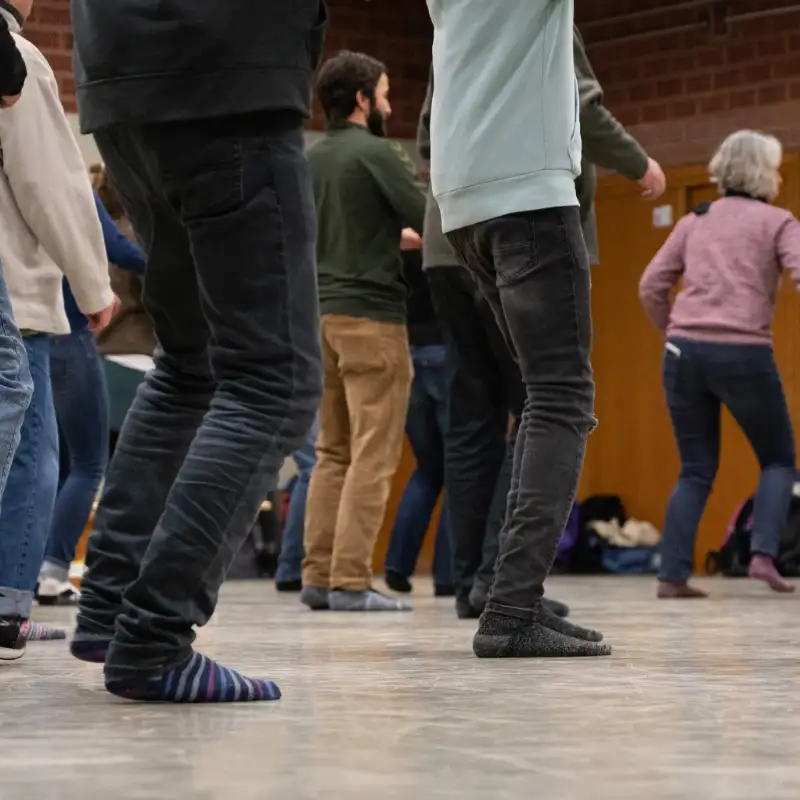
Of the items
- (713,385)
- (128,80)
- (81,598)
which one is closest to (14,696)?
(81,598)

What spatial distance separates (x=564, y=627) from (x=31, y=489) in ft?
3.86

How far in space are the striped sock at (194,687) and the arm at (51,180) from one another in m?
1.32

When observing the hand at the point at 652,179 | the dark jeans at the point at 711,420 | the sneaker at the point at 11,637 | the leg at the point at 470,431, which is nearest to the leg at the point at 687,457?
the dark jeans at the point at 711,420

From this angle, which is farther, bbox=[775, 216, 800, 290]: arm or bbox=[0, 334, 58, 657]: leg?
bbox=[775, 216, 800, 290]: arm

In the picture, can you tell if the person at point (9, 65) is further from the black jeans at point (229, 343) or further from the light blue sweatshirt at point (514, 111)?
the light blue sweatshirt at point (514, 111)

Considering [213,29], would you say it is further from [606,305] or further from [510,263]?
[606,305]

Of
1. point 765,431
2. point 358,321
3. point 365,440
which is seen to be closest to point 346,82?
point 358,321

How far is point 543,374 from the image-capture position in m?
3.09

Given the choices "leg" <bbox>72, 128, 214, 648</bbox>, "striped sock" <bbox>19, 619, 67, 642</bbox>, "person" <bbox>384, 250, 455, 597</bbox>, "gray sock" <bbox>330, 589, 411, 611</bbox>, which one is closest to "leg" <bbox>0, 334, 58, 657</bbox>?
"striped sock" <bbox>19, 619, 67, 642</bbox>

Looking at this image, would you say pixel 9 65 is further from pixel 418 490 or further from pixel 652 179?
pixel 418 490

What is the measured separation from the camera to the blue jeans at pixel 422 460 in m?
6.32

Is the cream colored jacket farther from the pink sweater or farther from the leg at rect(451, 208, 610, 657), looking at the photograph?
the pink sweater

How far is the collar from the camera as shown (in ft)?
10.1

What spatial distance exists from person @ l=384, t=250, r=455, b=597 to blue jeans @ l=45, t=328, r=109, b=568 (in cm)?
129
